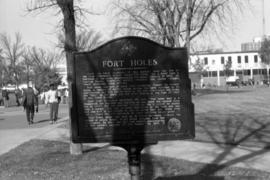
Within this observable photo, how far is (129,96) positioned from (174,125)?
1.87ft

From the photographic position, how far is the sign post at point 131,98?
480 cm

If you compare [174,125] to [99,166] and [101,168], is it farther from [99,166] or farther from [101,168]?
[99,166]

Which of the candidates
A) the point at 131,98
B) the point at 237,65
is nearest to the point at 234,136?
the point at 131,98

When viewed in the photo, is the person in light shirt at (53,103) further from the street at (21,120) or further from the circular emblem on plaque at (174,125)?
the circular emblem on plaque at (174,125)

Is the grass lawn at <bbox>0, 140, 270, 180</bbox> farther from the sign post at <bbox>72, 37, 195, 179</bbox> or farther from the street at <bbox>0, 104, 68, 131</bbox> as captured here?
the street at <bbox>0, 104, 68, 131</bbox>

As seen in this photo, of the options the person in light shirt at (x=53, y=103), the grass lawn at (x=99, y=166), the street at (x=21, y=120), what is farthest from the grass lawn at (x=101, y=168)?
the person in light shirt at (x=53, y=103)

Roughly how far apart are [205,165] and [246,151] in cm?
178

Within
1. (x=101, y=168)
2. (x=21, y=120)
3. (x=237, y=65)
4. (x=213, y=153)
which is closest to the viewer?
(x=101, y=168)

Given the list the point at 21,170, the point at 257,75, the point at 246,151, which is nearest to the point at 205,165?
the point at 246,151

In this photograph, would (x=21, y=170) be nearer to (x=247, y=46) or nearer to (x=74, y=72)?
(x=74, y=72)

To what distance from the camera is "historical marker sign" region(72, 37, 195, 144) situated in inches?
189

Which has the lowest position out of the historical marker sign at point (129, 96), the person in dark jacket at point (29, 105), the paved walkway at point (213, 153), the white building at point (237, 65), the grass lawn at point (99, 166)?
the paved walkway at point (213, 153)

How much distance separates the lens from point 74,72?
488 centimetres

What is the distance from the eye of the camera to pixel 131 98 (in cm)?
482
